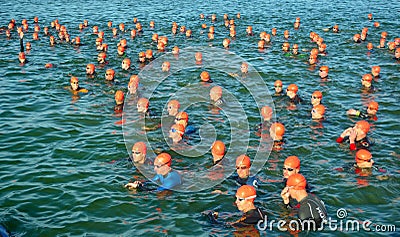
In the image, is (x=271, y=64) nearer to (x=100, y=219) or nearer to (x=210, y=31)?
(x=210, y=31)

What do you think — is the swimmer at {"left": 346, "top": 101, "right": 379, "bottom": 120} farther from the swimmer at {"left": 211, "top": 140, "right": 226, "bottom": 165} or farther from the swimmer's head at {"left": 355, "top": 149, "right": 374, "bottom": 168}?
the swimmer at {"left": 211, "top": 140, "right": 226, "bottom": 165}

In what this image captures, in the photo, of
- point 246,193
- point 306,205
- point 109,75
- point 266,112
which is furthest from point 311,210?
point 109,75

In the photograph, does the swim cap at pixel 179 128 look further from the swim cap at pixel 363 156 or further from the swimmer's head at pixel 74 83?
the swimmer's head at pixel 74 83

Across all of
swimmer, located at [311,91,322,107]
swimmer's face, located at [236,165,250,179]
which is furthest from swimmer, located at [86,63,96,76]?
swimmer's face, located at [236,165,250,179]

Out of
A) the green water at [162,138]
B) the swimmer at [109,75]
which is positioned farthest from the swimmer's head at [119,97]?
the swimmer at [109,75]

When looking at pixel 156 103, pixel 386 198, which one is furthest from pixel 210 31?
pixel 386 198

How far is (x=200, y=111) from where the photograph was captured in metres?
21.5

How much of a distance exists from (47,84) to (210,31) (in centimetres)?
1598

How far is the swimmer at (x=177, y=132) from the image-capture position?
1728 cm

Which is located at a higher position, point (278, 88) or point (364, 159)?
point (278, 88)

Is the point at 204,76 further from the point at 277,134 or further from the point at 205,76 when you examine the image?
the point at 277,134

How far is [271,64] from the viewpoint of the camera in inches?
1131

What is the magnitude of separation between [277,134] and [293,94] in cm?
457

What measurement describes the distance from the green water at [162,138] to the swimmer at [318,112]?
0.29 meters
